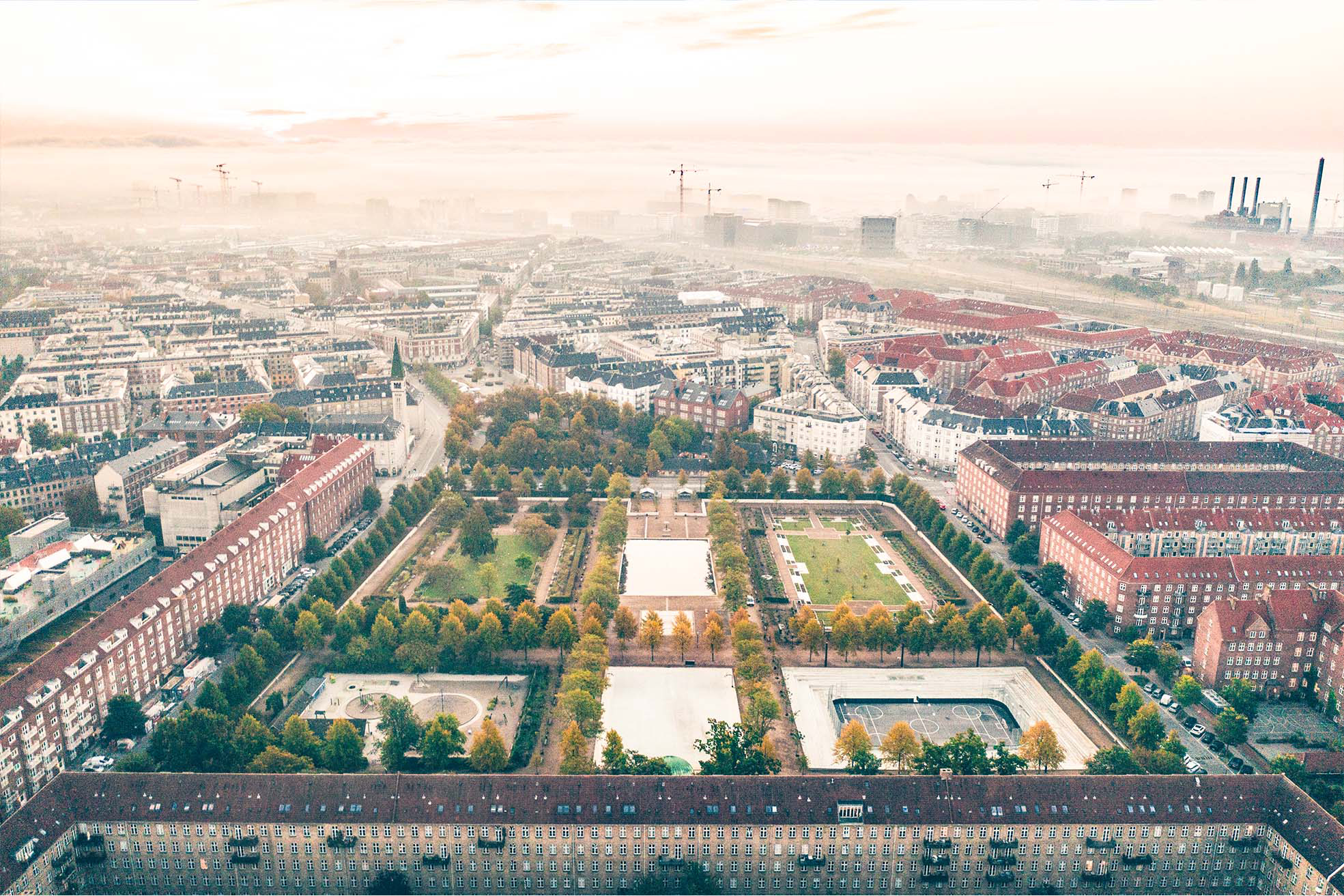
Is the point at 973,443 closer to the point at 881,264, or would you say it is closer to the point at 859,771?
the point at 859,771

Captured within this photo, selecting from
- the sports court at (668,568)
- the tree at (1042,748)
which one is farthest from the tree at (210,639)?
the tree at (1042,748)

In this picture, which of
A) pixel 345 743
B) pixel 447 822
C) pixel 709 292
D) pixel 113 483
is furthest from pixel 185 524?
pixel 709 292

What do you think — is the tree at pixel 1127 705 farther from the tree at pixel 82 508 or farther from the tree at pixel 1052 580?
the tree at pixel 82 508

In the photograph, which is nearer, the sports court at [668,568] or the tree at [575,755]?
the tree at [575,755]

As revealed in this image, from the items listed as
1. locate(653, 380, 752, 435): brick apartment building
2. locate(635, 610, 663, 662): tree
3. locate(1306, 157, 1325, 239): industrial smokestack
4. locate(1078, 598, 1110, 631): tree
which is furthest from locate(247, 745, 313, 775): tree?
locate(1306, 157, 1325, 239): industrial smokestack

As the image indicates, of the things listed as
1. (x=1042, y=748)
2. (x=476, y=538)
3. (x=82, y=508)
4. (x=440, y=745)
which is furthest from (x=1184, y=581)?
(x=82, y=508)
